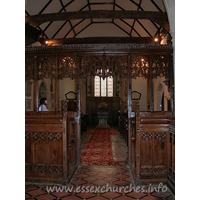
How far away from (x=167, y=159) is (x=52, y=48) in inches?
124

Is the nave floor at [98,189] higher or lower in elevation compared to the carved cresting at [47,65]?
lower

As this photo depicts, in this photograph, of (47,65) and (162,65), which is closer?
(162,65)

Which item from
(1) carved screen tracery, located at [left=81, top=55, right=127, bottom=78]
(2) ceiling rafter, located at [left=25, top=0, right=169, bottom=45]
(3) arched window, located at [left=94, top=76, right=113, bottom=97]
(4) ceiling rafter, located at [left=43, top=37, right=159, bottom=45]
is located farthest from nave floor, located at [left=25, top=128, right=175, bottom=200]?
(3) arched window, located at [left=94, top=76, right=113, bottom=97]

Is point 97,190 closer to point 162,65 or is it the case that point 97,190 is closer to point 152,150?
point 152,150

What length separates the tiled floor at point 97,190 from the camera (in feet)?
8.89

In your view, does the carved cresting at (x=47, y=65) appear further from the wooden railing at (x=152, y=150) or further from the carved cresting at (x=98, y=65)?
the wooden railing at (x=152, y=150)

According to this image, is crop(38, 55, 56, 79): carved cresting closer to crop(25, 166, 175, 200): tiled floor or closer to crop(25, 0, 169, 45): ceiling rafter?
crop(25, 0, 169, 45): ceiling rafter

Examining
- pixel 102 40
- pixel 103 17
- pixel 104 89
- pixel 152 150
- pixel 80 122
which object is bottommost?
pixel 152 150

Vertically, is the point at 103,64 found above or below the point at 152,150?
above

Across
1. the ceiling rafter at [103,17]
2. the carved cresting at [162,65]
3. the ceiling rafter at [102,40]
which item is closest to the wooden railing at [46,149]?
the carved cresting at [162,65]

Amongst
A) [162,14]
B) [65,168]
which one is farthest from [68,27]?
[65,168]

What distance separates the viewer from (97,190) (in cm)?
294

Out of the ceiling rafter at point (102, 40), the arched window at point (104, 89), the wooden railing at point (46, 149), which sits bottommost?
the wooden railing at point (46, 149)

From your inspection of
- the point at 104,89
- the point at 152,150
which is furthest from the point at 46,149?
the point at 104,89
